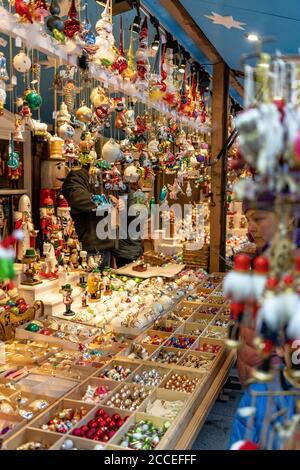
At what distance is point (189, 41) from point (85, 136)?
5.49 feet

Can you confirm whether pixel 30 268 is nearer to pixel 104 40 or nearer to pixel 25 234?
pixel 25 234

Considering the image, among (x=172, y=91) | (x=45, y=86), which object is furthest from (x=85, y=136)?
(x=45, y=86)

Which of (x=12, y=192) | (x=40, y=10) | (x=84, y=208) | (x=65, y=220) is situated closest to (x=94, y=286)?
(x=84, y=208)

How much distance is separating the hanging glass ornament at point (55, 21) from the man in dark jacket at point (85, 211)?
4.57ft

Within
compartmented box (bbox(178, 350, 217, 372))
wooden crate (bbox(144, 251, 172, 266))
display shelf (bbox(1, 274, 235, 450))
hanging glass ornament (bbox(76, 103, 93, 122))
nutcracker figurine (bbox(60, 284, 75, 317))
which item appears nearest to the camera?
display shelf (bbox(1, 274, 235, 450))

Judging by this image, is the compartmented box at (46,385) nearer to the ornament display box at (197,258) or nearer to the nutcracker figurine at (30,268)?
the nutcracker figurine at (30,268)

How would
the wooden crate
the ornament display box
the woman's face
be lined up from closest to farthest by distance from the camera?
the woman's face → the ornament display box → the wooden crate

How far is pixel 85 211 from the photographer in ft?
12.0

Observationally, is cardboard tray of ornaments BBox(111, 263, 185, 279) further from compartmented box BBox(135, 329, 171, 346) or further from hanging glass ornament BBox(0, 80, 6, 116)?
hanging glass ornament BBox(0, 80, 6, 116)

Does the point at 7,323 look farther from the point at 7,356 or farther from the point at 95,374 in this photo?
the point at 95,374

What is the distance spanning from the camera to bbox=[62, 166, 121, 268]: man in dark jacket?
354 centimetres

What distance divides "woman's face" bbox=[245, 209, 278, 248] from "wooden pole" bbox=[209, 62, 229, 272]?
7.39 ft

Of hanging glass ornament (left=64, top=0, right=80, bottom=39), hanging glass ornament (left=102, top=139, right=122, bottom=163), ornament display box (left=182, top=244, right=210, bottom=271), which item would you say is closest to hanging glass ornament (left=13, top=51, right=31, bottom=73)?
hanging glass ornament (left=64, top=0, right=80, bottom=39)

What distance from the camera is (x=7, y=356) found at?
237 cm
